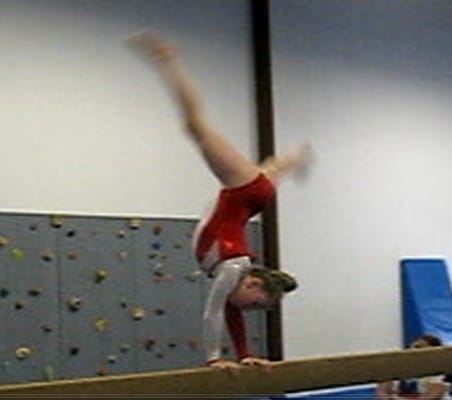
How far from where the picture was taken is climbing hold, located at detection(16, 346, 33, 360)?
21.4 feet

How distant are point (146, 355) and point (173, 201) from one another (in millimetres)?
1137

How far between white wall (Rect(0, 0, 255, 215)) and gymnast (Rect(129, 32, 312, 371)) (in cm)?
273

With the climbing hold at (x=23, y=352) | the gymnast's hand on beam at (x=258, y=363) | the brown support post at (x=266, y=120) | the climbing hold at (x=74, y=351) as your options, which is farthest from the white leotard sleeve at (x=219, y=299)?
the brown support post at (x=266, y=120)

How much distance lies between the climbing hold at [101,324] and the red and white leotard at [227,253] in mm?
2835

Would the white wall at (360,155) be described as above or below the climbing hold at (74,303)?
above

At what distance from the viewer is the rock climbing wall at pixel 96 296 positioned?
6.54 meters

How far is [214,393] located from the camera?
11.5 feet

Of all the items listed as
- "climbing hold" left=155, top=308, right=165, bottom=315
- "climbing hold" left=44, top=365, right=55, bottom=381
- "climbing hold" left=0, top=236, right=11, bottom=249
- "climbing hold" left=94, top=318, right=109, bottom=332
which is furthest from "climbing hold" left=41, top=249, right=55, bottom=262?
"climbing hold" left=155, top=308, right=165, bottom=315

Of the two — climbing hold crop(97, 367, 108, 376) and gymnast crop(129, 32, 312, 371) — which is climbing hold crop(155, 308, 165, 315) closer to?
climbing hold crop(97, 367, 108, 376)

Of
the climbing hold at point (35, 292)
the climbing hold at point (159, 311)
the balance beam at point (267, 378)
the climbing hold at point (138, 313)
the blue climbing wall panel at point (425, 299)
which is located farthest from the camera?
the blue climbing wall panel at point (425, 299)

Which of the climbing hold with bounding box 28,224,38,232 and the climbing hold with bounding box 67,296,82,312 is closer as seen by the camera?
the climbing hold with bounding box 28,224,38,232

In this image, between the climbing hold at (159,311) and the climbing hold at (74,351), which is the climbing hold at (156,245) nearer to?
the climbing hold at (159,311)

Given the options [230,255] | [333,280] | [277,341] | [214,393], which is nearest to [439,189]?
[333,280]

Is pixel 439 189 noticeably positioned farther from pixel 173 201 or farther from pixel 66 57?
pixel 66 57
